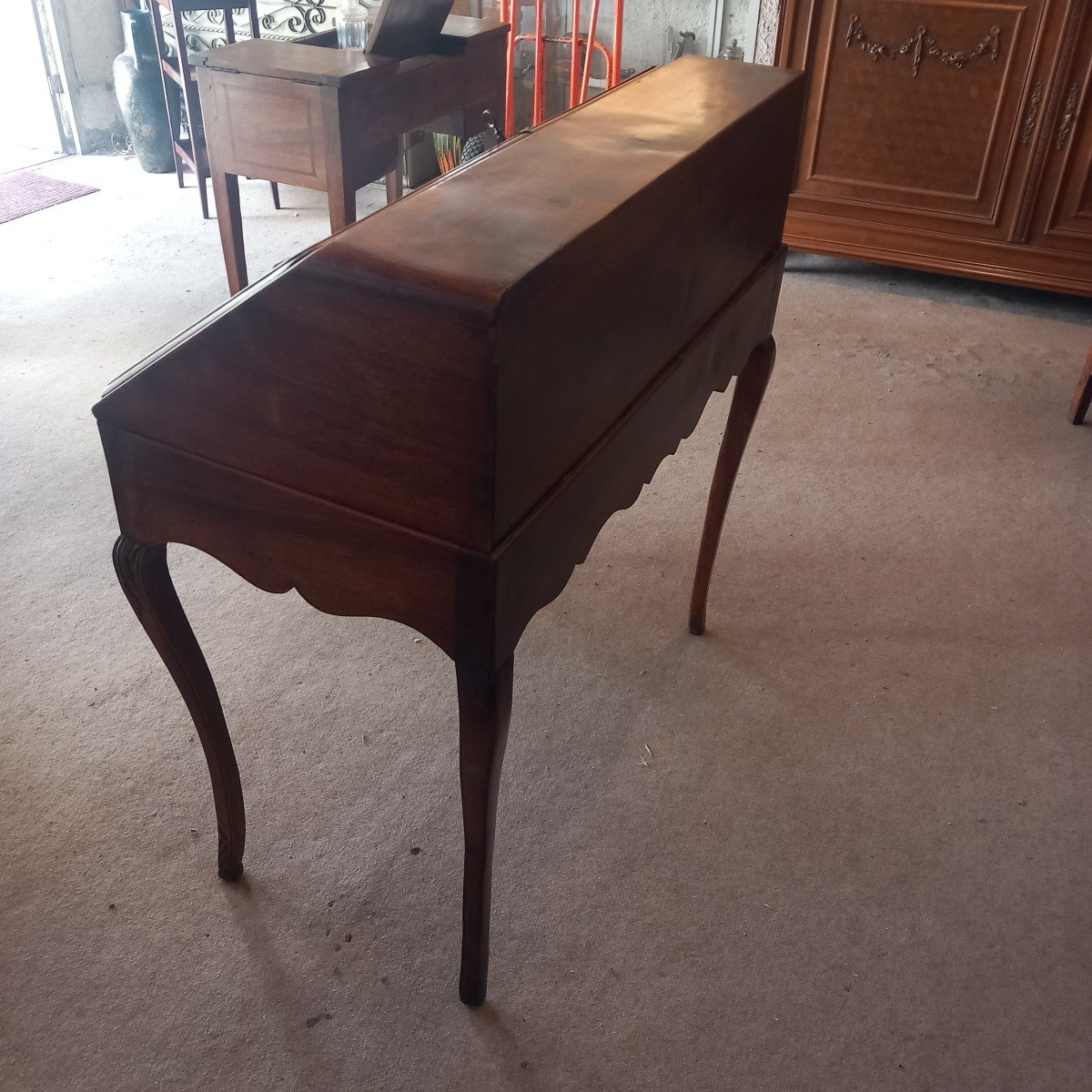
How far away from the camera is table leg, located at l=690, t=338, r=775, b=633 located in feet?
5.55

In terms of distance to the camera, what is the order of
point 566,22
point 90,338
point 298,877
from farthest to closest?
point 566,22
point 90,338
point 298,877

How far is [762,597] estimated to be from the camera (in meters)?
2.06

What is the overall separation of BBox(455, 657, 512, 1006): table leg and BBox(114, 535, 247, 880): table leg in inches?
13.5

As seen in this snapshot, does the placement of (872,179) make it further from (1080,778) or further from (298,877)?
(298,877)

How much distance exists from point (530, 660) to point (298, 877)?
573 millimetres

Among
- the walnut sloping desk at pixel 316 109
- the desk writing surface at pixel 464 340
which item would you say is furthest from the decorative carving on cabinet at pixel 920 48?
the desk writing surface at pixel 464 340

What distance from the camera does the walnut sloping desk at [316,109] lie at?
2.53 metres

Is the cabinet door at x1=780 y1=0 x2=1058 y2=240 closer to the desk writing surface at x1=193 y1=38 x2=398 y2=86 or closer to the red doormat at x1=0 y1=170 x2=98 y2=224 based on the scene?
the desk writing surface at x1=193 y1=38 x2=398 y2=86

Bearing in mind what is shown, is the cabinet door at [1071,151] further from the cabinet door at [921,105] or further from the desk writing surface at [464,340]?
the desk writing surface at [464,340]

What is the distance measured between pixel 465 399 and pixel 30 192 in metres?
3.83

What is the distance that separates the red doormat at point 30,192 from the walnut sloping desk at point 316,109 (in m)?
1.41

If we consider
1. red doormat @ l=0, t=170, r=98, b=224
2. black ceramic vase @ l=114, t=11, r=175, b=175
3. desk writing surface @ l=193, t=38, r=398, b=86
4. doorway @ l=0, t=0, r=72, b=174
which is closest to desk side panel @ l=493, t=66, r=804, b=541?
desk writing surface @ l=193, t=38, r=398, b=86

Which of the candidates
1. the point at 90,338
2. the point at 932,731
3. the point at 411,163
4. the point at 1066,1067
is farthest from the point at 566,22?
the point at 1066,1067

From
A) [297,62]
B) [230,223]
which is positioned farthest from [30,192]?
[297,62]
